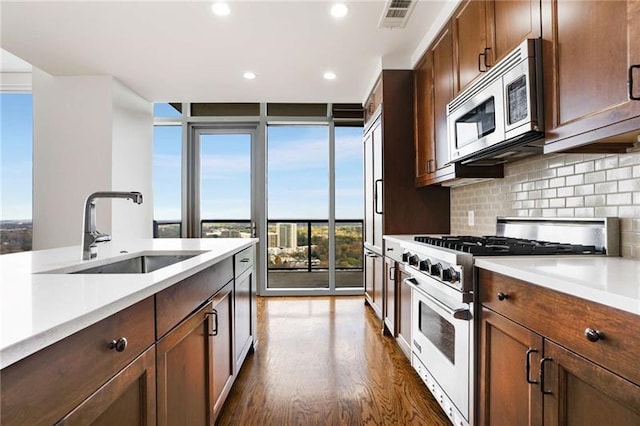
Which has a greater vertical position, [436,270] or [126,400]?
[436,270]

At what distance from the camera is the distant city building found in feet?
16.7

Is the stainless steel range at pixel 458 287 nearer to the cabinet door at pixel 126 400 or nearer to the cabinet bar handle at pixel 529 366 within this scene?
the cabinet bar handle at pixel 529 366

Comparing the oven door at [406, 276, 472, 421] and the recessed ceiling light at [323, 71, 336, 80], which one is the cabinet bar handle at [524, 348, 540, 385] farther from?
the recessed ceiling light at [323, 71, 336, 80]

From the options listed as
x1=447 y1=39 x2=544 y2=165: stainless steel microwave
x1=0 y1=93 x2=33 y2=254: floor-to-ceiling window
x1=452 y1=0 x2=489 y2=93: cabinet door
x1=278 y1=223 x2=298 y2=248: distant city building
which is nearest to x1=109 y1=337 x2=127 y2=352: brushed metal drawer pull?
x1=447 y1=39 x2=544 y2=165: stainless steel microwave

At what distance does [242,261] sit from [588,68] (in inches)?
81.1

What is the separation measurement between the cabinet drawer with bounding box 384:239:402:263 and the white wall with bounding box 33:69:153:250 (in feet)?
9.22

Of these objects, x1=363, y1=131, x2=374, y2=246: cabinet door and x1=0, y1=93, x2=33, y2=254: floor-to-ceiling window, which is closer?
x1=363, y1=131, x2=374, y2=246: cabinet door

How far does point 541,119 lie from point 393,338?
220 cm

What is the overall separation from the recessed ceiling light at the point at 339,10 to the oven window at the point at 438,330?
2.08 meters

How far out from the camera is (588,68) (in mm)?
1271

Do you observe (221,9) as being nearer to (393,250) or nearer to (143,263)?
(143,263)

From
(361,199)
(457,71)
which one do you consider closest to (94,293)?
(457,71)

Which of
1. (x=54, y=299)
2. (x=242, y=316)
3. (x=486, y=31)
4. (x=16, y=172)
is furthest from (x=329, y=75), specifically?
(x=16, y=172)

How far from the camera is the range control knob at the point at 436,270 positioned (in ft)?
5.92
